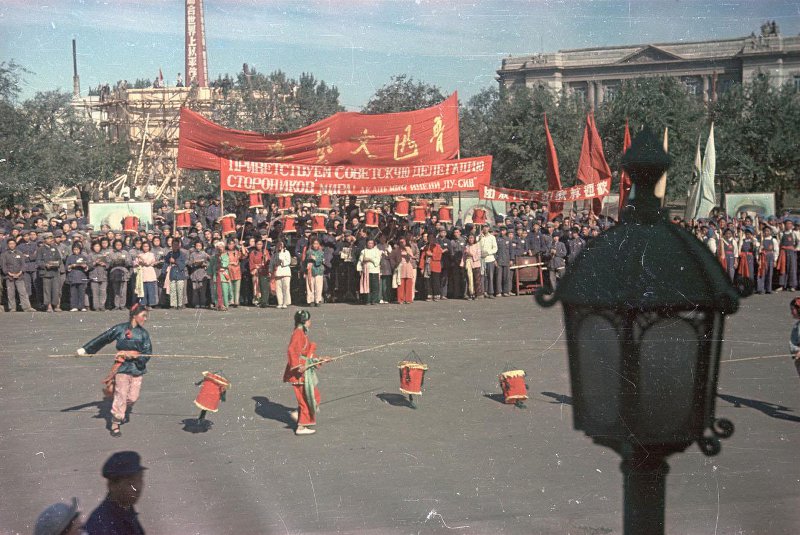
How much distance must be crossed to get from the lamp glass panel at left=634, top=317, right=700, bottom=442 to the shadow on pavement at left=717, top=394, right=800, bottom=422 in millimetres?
7913

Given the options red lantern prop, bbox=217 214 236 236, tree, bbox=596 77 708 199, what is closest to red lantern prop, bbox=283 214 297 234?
red lantern prop, bbox=217 214 236 236

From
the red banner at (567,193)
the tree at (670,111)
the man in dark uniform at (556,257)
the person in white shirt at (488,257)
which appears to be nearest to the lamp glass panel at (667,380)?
the red banner at (567,193)

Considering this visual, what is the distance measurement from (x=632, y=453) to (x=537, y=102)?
32.1 meters

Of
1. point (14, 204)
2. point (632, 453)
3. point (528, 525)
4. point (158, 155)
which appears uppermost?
point (158, 155)

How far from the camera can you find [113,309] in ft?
61.5

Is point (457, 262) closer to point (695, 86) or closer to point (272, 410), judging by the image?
point (272, 410)

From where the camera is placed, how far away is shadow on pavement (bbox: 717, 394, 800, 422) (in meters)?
10.0

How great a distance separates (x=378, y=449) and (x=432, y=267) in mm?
11222

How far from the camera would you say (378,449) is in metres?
8.98

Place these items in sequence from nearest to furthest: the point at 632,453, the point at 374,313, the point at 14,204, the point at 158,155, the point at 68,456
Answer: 1. the point at 632,453
2. the point at 68,456
3. the point at 374,313
4. the point at 14,204
5. the point at 158,155

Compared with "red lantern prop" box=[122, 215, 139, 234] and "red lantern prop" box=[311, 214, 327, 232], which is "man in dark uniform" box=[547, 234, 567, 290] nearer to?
"red lantern prop" box=[311, 214, 327, 232]

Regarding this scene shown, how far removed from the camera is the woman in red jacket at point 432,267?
65.3 feet

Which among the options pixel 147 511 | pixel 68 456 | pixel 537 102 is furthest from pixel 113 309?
pixel 537 102

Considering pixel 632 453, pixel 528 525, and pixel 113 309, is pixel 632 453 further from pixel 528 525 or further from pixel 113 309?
pixel 113 309
